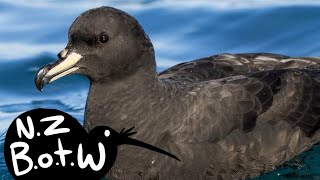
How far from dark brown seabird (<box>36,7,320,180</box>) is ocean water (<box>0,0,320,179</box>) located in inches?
137

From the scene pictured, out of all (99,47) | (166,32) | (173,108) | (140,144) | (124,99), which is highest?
(99,47)

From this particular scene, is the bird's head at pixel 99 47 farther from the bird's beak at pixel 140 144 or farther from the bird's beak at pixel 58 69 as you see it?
the bird's beak at pixel 140 144

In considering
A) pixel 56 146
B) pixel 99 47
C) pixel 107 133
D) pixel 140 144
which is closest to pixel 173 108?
pixel 140 144

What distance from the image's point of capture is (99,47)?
8.52 metres

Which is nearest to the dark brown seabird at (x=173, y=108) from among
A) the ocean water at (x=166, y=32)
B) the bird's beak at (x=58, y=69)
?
the bird's beak at (x=58, y=69)

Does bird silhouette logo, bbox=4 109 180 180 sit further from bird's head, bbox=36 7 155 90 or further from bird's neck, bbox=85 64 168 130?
bird's head, bbox=36 7 155 90

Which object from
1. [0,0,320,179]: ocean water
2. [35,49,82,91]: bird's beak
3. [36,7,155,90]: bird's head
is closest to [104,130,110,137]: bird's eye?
[36,7,155,90]: bird's head

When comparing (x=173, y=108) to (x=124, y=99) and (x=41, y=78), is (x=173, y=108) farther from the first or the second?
(x=41, y=78)

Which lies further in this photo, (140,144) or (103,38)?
(140,144)

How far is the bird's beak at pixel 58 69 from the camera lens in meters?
8.41

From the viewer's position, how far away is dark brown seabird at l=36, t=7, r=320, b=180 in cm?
852

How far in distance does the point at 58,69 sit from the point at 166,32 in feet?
17.5

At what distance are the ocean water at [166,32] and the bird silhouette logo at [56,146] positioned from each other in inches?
135

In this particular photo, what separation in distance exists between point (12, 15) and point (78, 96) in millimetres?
2164
